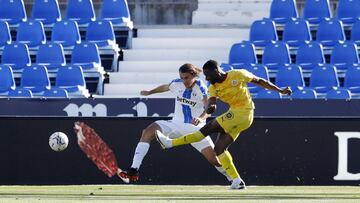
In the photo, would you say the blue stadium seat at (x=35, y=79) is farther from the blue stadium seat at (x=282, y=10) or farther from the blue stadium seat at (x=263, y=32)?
the blue stadium seat at (x=282, y=10)

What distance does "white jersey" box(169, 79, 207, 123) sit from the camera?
13.8 m

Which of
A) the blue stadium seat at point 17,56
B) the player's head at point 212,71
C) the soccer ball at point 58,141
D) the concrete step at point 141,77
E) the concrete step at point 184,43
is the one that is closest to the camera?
the player's head at point 212,71

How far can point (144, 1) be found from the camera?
897 inches

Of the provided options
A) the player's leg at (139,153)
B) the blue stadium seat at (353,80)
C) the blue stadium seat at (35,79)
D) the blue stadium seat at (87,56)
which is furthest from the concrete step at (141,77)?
the player's leg at (139,153)

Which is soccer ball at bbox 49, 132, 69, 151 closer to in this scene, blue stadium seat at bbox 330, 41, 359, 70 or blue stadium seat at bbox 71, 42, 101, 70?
blue stadium seat at bbox 71, 42, 101, 70

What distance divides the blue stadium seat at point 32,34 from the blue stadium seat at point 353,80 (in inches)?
243

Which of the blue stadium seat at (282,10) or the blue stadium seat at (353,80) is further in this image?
the blue stadium seat at (282,10)

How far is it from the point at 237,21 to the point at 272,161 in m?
7.55

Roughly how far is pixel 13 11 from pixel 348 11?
6902 millimetres

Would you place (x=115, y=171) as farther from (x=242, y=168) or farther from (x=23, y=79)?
(x=23, y=79)

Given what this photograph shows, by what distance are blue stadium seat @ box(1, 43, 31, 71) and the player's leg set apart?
7.76 metres

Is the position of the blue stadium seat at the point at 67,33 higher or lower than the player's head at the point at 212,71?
lower

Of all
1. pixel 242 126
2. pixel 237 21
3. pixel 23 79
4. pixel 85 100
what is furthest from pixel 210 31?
pixel 242 126

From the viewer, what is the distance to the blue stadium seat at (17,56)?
829 inches
